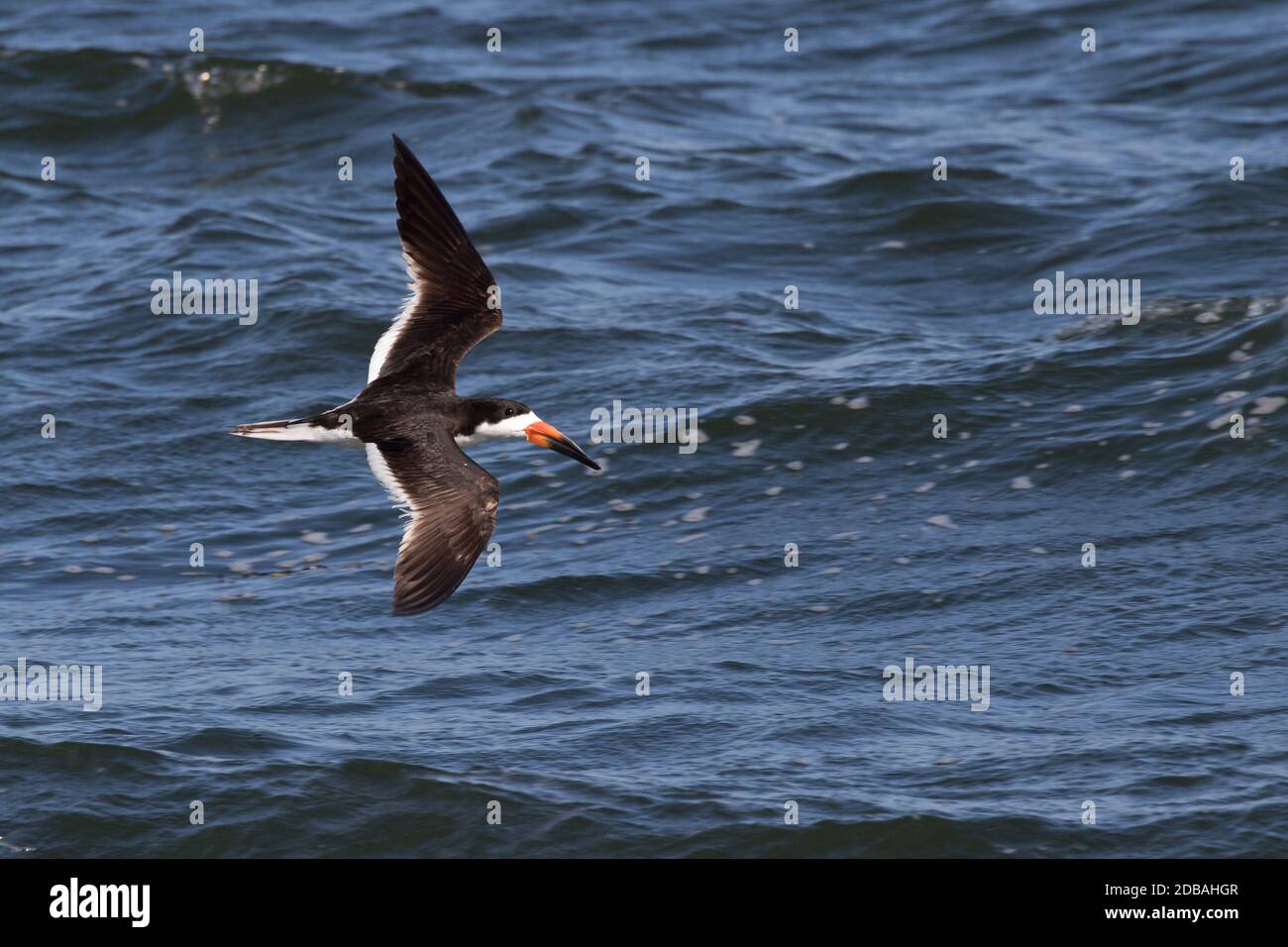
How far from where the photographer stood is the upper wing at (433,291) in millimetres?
10820

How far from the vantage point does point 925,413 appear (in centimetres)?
1430

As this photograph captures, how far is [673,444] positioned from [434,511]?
5.06 m

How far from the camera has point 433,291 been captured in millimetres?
11164

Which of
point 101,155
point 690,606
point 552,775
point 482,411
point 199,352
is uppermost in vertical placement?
point 101,155

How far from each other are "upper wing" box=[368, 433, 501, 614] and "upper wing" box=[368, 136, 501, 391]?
3.25 ft

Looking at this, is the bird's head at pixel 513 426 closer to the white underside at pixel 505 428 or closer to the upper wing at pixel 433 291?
the white underside at pixel 505 428

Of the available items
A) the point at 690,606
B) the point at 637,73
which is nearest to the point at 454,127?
the point at 637,73

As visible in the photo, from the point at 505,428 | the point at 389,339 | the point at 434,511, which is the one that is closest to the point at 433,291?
the point at 389,339

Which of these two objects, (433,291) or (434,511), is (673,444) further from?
(434,511)

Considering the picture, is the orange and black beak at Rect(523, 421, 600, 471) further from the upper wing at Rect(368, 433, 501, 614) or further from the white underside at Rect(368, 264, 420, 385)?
the white underside at Rect(368, 264, 420, 385)

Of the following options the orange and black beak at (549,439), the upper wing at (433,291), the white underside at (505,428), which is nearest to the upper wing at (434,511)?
the white underside at (505,428)

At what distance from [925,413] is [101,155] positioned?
10077 millimetres

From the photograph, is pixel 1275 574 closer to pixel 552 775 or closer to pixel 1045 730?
pixel 1045 730

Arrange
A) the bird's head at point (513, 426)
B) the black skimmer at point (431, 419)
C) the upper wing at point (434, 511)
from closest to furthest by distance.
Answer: the upper wing at point (434, 511)
the black skimmer at point (431, 419)
the bird's head at point (513, 426)
